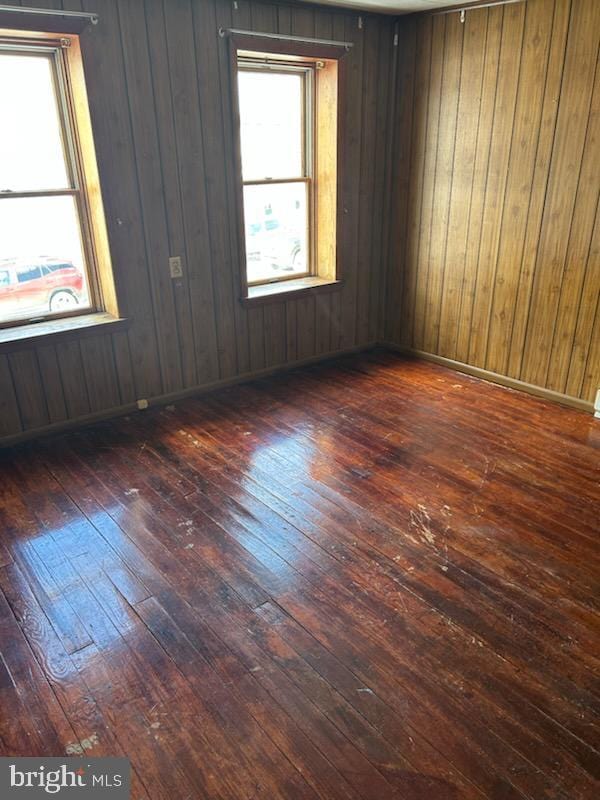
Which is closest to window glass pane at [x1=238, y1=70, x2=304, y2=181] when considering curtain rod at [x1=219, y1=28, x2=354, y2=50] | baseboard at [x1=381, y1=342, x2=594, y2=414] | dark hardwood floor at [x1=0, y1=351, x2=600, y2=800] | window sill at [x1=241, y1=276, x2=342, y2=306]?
curtain rod at [x1=219, y1=28, x2=354, y2=50]

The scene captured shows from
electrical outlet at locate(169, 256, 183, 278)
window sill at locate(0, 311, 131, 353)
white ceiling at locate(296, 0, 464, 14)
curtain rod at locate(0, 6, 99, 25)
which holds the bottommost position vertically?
window sill at locate(0, 311, 131, 353)

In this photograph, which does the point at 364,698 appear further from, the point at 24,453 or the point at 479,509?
the point at 24,453

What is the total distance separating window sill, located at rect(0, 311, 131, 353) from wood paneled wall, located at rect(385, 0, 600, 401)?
2.39m

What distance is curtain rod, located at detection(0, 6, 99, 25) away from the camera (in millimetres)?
2859

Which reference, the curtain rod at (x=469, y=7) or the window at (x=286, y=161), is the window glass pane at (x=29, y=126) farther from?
the curtain rod at (x=469, y=7)

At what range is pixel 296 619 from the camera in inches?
84.4

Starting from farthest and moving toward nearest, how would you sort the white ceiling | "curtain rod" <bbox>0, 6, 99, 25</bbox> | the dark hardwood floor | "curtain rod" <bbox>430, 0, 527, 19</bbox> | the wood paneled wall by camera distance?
the white ceiling, "curtain rod" <bbox>430, 0, 527, 19</bbox>, the wood paneled wall, "curtain rod" <bbox>0, 6, 99, 25</bbox>, the dark hardwood floor

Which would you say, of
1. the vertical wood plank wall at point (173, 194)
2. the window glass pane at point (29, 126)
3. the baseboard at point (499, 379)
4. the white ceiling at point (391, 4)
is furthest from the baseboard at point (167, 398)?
the white ceiling at point (391, 4)

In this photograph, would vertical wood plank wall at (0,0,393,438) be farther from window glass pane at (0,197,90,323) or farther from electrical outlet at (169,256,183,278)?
window glass pane at (0,197,90,323)

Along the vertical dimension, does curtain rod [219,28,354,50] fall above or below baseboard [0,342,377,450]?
above

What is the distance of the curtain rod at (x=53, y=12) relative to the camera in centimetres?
286

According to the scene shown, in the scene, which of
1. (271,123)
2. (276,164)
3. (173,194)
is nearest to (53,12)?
(173,194)

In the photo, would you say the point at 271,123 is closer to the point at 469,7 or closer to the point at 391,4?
the point at 391,4

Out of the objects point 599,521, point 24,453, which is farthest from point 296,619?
point 24,453
